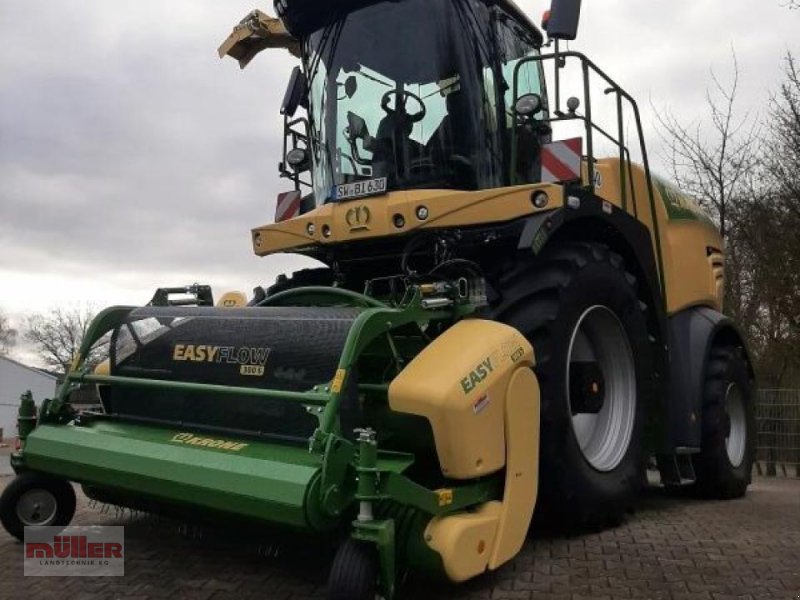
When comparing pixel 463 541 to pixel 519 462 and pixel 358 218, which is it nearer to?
pixel 519 462

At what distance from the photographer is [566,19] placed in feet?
14.3

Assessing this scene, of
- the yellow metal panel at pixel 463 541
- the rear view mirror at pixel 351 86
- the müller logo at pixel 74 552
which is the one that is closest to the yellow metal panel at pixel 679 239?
the rear view mirror at pixel 351 86

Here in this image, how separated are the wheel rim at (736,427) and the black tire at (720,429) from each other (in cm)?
1

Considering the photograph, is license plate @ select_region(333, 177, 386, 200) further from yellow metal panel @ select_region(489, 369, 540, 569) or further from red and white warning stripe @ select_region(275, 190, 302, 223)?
yellow metal panel @ select_region(489, 369, 540, 569)

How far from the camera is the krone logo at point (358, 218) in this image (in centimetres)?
454

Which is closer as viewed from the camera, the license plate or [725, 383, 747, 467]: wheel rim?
the license plate

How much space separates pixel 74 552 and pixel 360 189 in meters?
2.53

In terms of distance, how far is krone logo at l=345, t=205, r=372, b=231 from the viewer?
14.9 feet

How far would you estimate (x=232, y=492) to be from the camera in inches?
123

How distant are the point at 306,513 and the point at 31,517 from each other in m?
2.17

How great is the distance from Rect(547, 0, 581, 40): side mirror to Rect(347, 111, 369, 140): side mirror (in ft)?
4.10

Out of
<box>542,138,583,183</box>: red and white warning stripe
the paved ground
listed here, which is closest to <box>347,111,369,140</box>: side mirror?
<box>542,138,583,183</box>: red and white warning stripe

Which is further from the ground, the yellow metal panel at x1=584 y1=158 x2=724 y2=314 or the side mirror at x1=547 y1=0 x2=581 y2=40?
the side mirror at x1=547 y1=0 x2=581 y2=40

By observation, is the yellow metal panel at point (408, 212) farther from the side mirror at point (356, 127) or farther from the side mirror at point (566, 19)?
the side mirror at point (566, 19)
